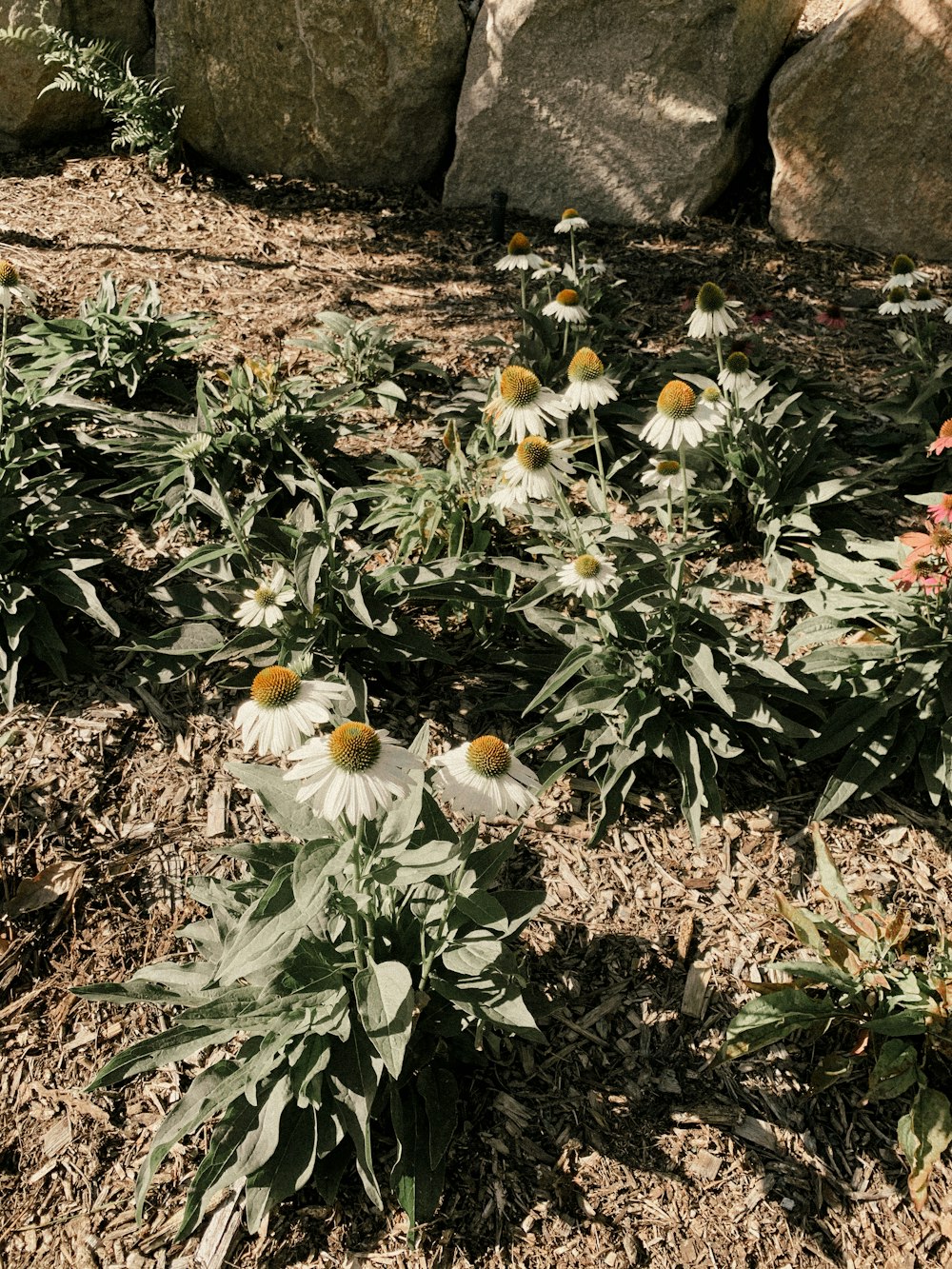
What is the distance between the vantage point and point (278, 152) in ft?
18.9

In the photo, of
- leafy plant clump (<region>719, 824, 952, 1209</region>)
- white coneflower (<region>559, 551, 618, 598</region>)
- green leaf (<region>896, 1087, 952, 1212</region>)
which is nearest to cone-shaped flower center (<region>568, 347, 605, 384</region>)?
white coneflower (<region>559, 551, 618, 598</region>)

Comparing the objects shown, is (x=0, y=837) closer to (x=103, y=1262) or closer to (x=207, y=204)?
(x=103, y=1262)

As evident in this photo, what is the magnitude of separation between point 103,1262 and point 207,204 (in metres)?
4.86

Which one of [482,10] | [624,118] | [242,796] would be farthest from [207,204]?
[242,796]

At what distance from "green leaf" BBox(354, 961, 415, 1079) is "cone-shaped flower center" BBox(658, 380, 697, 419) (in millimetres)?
1627

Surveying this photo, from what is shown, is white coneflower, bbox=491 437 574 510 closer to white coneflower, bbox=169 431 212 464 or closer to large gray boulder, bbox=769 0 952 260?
white coneflower, bbox=169 431 212 464

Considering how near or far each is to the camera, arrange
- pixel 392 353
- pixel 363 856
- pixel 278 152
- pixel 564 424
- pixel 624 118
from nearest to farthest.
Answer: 1. pixel 363 856
2. pixel 564 424
3. pixel 392 353
4. pixel 624 118
5. pixel 278 152

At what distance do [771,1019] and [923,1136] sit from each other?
1.27 feet

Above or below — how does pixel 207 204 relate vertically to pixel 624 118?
below

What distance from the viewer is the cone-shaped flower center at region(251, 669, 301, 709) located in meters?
2.01

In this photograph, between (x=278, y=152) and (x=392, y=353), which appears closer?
(x=392, y=353)

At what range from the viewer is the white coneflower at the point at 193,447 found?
3.43m

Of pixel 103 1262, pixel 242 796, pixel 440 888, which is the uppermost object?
pixel 440 888

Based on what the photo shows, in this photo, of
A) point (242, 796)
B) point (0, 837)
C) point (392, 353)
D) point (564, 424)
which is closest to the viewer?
point (0, 837)
